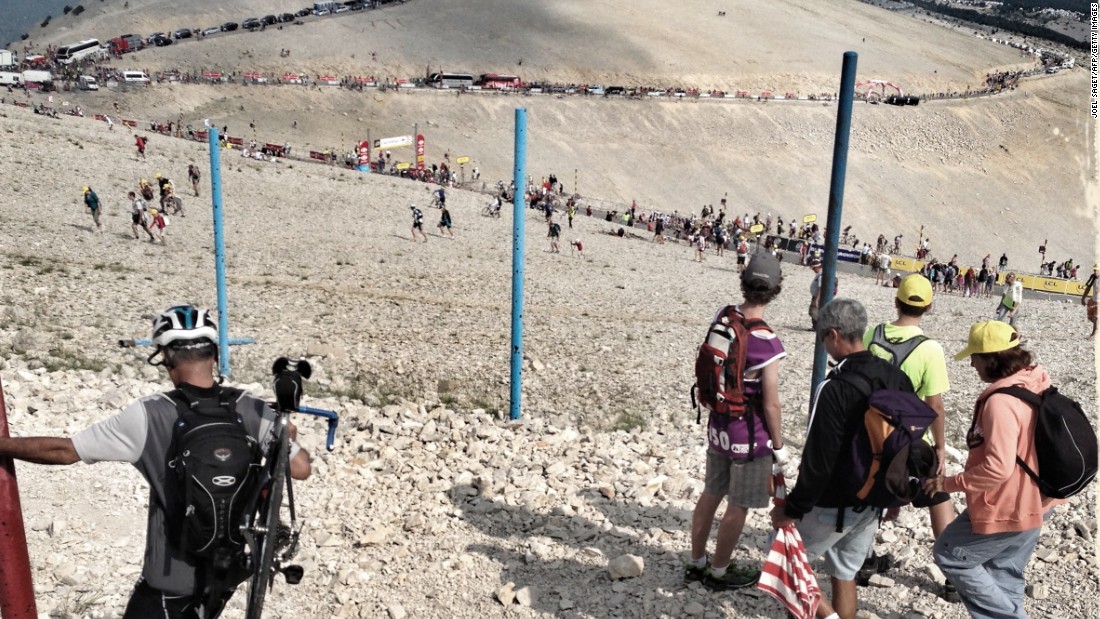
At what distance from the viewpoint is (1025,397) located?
4242 millimetres

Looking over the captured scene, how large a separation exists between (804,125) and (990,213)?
1747 centimetres

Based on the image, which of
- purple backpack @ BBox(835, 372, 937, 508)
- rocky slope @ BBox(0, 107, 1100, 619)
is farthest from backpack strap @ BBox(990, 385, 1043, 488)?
rocky slope @ BBox(0, 107, 1100, 619)

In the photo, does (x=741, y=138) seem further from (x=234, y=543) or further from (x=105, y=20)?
(x=234, y=543)

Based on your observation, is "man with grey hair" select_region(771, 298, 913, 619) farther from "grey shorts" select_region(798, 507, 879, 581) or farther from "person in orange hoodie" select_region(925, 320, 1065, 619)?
"person in orange hoodie" select_region(925, 320, 1065, 619)

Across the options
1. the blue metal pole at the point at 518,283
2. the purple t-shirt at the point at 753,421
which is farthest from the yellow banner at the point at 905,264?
the purple t-shirt at the point at 753,421

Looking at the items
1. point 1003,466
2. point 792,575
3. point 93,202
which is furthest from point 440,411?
point 93,202

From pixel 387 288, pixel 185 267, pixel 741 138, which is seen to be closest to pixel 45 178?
pixel 185 267

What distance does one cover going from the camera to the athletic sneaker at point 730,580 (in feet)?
19.1

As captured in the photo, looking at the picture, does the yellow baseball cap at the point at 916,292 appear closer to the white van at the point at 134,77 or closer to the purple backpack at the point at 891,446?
the purple backpack at the point at 891,446

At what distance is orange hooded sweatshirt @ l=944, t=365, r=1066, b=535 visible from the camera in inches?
167

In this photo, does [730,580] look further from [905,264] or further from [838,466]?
[905,264]

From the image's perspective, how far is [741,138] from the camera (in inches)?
2889

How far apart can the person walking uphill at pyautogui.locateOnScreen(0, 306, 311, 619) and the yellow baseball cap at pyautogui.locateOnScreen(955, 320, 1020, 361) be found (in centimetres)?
347

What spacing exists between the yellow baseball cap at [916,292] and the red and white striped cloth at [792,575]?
1692 mm
